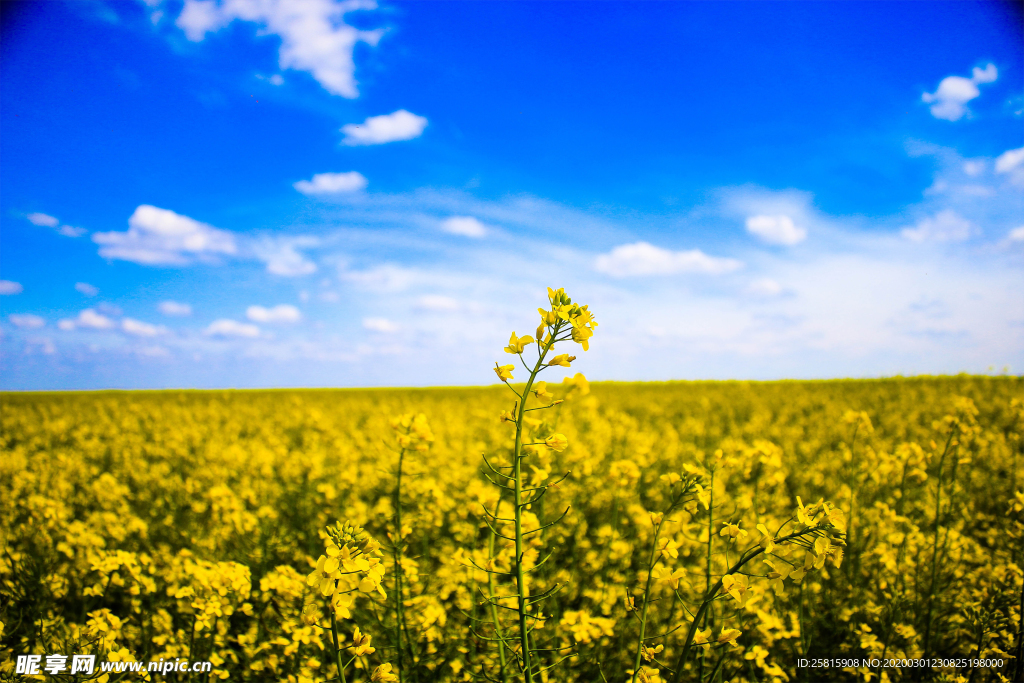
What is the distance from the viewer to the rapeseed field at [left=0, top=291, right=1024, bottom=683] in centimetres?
171

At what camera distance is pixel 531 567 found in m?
2.02

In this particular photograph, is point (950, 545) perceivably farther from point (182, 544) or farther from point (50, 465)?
point (50, 465)

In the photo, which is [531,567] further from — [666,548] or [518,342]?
[518,342]

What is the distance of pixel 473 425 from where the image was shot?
1062cm

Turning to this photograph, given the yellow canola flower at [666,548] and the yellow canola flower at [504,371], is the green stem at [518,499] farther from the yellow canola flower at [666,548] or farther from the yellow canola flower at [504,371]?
the yellow canola flower at [666,548]

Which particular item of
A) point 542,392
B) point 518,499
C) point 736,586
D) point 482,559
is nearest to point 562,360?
point 542,392

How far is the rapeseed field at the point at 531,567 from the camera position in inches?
67.3

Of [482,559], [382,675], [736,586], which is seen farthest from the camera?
[482,559]

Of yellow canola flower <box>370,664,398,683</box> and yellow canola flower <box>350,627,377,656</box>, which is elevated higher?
yellow canola flower <box>350,627,377,656</box>

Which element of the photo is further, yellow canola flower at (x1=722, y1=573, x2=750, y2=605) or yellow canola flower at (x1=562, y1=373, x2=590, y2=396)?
yellow canola flower at (x1=562, y1=373, x2=590, y2=396)

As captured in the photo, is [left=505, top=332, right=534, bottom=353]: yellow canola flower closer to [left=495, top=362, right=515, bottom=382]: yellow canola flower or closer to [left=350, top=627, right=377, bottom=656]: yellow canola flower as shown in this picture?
[left=495, top=362, right=515, bottom=382]: yellow canola flower

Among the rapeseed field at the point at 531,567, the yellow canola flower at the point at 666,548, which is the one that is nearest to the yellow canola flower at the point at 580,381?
the rapeseed field at the point at 531,567

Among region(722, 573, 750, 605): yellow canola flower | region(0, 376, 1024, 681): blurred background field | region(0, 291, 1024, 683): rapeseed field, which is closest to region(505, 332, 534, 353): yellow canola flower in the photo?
region(0, 291, 1024, 683): rapeseed field

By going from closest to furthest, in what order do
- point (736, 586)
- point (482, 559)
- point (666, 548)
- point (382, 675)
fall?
point (382, 675), point (736, 586), point (666, 548), point (482, 559)
